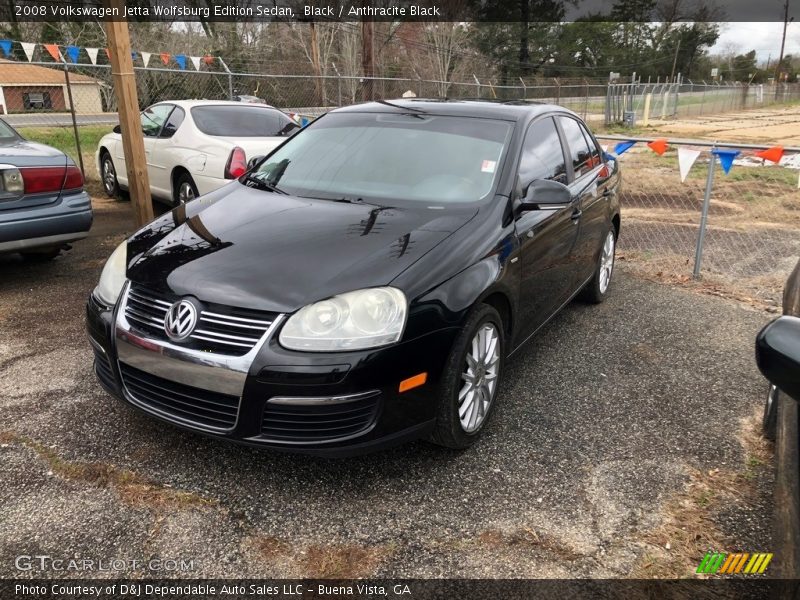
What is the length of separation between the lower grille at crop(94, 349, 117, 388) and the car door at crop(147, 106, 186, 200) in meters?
4.87

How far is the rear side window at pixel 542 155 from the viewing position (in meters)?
3.59

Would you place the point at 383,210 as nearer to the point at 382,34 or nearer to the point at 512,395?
the point at 512,395

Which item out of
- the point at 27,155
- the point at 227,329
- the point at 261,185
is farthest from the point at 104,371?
the point at 27,155

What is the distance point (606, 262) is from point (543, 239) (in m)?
2.06

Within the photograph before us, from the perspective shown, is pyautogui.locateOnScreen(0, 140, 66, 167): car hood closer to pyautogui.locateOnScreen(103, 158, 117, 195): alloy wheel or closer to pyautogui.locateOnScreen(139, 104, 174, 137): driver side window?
pyautogui.locateOnScreen(139, 104, 174, 137): driver side window

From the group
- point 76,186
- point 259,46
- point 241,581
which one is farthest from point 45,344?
point 259,46

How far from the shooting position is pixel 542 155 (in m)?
3.88

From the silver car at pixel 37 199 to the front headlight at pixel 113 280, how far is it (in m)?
2.05

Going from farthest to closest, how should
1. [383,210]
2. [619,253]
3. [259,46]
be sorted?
1. [259,46]
2. [619,253]
3. [383,210]

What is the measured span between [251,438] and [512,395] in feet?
5.69

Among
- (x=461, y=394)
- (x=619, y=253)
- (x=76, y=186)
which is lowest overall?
(x=619, y=253)

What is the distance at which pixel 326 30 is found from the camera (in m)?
37.3

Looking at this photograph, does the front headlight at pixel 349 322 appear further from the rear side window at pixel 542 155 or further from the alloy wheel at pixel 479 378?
the rear side window at pixel 542 155

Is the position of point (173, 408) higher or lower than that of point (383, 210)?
lower
